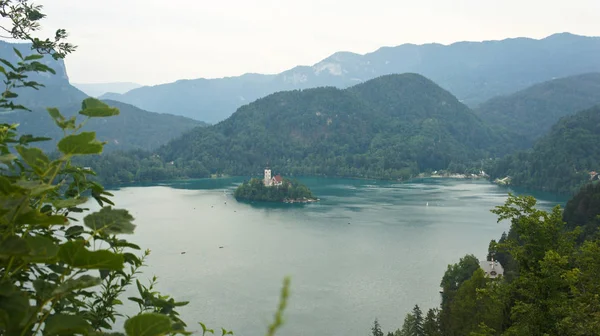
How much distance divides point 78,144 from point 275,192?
35.5 meters

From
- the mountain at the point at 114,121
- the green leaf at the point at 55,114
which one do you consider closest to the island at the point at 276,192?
the green leaf at the point at 55,114

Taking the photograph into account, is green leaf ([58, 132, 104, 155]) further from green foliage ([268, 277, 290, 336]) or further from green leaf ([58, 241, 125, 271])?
green foliage ([268, 277, 290, 336])

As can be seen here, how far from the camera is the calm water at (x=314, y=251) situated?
1358cm

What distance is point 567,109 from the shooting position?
85562mm

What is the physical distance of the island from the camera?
35.0 metres

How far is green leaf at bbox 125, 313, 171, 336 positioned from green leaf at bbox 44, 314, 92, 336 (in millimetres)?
94

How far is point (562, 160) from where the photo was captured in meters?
43.4

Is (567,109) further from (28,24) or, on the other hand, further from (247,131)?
(28,24)

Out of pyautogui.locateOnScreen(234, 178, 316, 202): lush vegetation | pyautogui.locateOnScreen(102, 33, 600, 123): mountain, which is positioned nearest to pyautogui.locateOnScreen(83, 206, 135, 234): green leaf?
pyautogui.locateOnScreen(234, 178, 316, 202): lush vegetation

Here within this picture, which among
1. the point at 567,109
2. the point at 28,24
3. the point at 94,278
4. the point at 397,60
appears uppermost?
the point at 397,60

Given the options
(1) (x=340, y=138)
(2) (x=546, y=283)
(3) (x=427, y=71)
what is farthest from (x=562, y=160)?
(3) (x=427, y=71)

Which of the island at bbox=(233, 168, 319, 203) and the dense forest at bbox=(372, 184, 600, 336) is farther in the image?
the island at bbox=(233, 168, 319, 203)

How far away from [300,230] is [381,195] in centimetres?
1373

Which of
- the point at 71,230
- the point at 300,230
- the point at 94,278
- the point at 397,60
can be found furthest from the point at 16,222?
the point at 397,60
